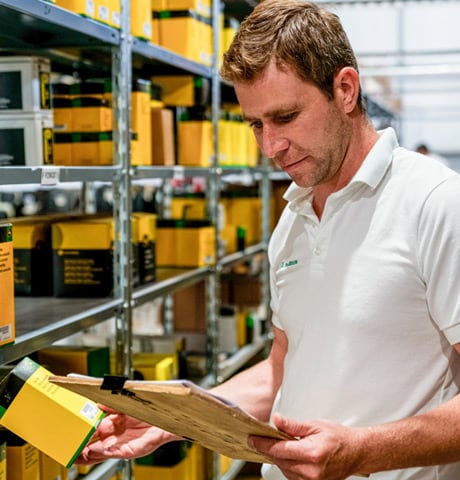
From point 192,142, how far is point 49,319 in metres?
1.42

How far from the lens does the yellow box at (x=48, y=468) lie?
2.08m

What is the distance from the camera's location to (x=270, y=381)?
6.66 feet

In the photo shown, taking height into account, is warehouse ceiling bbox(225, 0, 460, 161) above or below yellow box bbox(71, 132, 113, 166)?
above

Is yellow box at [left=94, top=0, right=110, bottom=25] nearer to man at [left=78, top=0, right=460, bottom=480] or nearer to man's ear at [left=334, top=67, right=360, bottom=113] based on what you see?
man at [left=78, top=0, right=460, bottom=480]

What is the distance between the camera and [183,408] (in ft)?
4.52

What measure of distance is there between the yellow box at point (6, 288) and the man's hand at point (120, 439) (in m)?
0.28

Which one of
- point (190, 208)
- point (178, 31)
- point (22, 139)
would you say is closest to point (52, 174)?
point (22, 139)

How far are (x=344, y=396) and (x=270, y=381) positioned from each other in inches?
13.1

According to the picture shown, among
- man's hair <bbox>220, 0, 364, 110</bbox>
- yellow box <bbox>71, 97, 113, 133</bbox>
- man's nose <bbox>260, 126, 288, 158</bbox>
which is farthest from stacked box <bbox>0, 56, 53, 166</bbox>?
man's nose <bbox>260, 126, 288, 158</bbox>

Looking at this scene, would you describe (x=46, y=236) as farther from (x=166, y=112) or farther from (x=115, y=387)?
(x=115, y=387)

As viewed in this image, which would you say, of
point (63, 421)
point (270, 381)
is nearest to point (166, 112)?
point (270, 381)

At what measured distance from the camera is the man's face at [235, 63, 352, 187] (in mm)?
1648

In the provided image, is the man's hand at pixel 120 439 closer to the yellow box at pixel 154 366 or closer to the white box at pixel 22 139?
the white box at pixel 22 139

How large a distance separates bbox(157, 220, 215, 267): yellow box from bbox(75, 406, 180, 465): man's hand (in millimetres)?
1595
